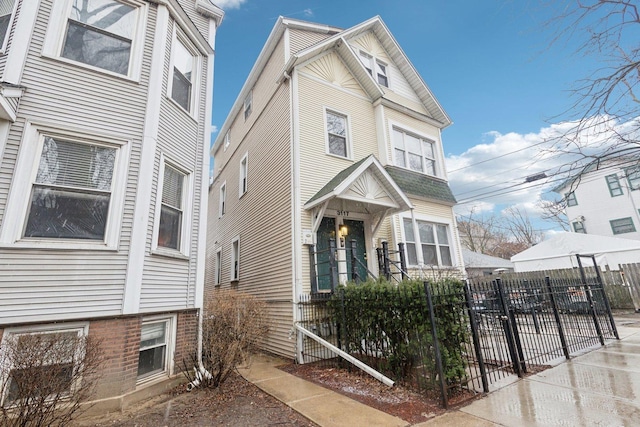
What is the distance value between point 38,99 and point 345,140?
7.35m

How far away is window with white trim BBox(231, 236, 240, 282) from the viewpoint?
11.1 m

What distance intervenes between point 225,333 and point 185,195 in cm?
298

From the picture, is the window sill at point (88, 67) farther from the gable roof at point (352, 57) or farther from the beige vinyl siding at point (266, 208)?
the gable roof at point (352, 57)

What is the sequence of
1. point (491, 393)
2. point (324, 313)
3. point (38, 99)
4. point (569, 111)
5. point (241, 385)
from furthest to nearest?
1. point (324, 313)
2. point (241, 385)
3. point (38, 99)
4. point (491, 393)
5. point (569, 111)

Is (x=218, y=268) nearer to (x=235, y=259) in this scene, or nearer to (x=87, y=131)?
(x=235, y=259)

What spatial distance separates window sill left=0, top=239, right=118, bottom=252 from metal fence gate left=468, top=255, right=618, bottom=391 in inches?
227

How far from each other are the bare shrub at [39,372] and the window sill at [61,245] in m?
1.18

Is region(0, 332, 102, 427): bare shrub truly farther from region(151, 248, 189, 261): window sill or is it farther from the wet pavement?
the wet pavement

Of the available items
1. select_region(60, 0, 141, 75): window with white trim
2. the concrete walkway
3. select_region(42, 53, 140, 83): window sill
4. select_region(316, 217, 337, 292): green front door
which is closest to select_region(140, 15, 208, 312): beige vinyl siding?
select_region(42, 53, 140, 83): window sill

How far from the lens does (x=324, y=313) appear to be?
739cm

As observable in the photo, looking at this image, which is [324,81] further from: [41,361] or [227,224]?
[41,361]

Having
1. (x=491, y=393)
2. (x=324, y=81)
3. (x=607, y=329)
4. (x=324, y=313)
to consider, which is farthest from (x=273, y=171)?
(x=607, y=329)

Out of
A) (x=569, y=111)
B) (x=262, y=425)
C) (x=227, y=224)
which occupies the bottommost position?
(x=262, y=425)

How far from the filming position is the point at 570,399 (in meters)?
3.96
